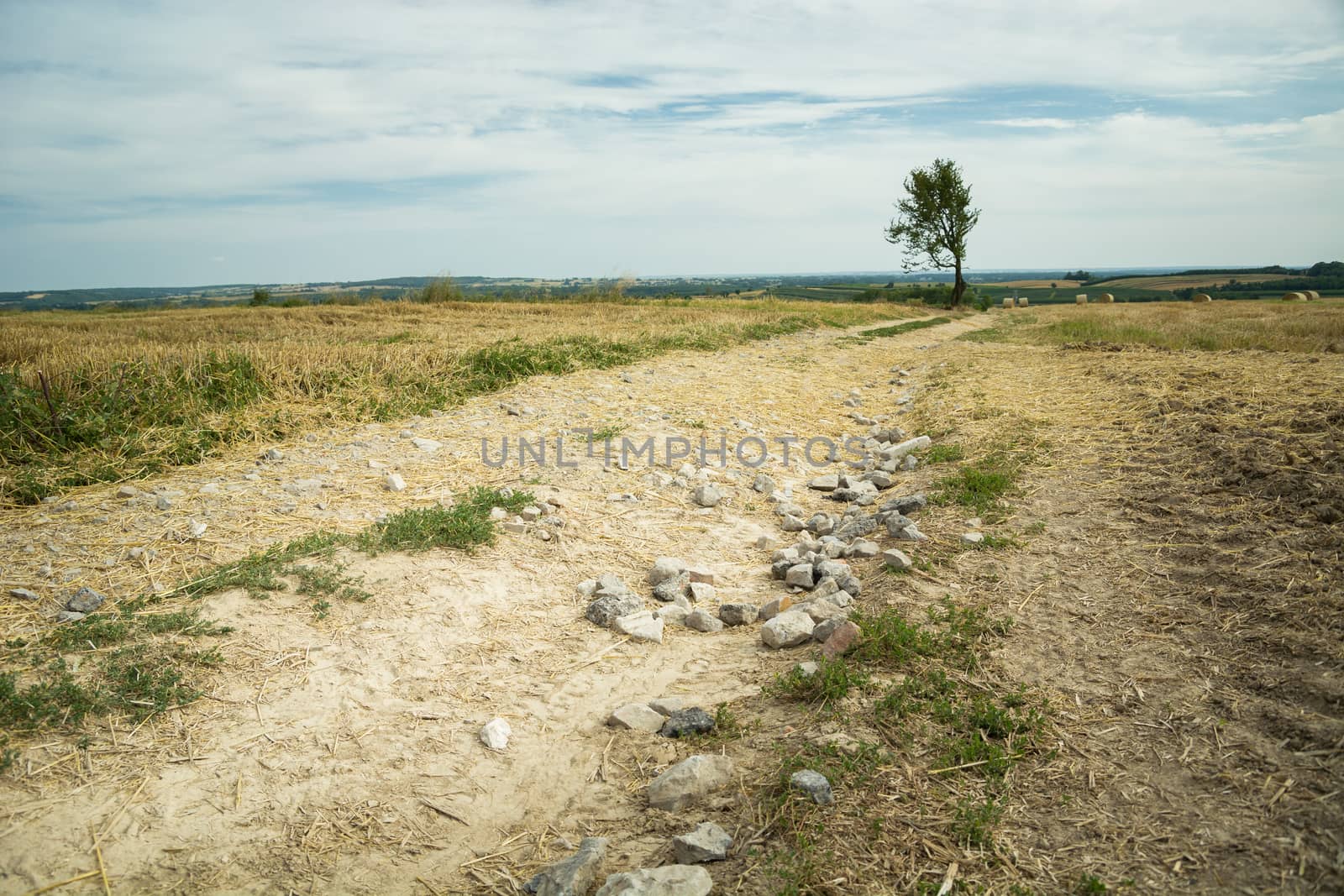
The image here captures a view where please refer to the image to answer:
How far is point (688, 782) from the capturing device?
2504 mm

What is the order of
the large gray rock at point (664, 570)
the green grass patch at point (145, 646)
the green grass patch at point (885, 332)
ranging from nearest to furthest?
the green grass patch at point (145, 646) → the large gray rock at point (664, 570) → the green grass patch at point (885, 332)

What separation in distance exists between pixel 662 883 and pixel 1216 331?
18802 mm

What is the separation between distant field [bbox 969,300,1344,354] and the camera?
1227 cm

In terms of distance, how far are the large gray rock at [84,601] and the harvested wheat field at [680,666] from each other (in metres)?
0.01

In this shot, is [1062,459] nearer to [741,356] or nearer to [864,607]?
[864,607]

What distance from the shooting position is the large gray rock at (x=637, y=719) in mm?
2975

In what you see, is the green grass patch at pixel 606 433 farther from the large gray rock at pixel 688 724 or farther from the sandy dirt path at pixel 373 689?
the large gray rock at pixel 688 724

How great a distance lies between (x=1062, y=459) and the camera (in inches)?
226

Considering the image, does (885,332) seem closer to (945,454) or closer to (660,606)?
(945,454)

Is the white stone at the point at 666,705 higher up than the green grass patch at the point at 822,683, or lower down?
lower down

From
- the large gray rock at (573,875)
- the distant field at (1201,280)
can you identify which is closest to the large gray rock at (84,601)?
the large gray rock at (573,875)

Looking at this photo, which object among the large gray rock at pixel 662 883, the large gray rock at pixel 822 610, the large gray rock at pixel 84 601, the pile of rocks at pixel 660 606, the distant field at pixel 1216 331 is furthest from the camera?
the distant field at pixel 1216 331

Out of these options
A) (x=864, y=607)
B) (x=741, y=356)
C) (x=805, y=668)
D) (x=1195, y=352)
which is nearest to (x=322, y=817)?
(x=805, y=668)

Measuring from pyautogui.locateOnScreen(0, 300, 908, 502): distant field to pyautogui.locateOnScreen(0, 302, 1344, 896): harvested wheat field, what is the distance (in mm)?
166
